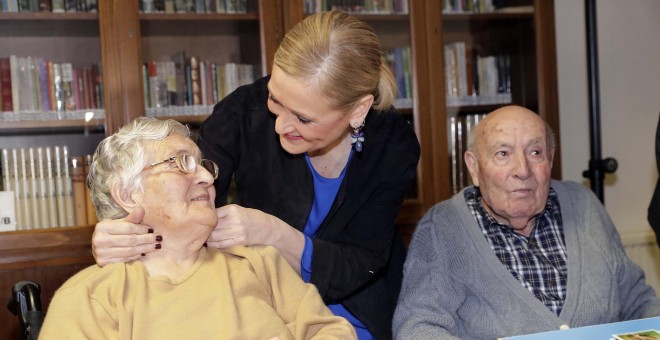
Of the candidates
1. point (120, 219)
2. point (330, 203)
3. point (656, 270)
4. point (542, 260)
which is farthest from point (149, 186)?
point (656, 270)

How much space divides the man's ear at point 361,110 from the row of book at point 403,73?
144 centimetres

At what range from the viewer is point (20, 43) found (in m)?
2.91

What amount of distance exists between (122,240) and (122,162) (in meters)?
0.17

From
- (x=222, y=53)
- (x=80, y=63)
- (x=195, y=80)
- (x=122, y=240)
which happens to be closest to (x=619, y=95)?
(x=222, y=53)

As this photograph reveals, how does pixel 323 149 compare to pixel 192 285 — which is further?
pixel 323 149

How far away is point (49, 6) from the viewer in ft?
9.62

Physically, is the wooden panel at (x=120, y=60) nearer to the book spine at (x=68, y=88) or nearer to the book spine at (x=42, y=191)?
the book spine at (x=68, y=88)

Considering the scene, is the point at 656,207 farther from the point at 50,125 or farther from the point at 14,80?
the point at 14,80

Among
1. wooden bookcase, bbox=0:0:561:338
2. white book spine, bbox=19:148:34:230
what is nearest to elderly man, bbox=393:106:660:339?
wooden bookcase, bbox=0:0:561:338

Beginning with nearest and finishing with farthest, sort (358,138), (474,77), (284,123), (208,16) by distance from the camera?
(284,123)
(358,138)
(208,16)
(474,77)

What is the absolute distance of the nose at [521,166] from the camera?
1999mm

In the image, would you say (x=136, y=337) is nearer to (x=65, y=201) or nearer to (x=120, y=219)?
(x=120, y=219)

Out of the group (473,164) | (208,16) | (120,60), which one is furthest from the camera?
(208,16)

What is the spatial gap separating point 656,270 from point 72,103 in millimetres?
2981
